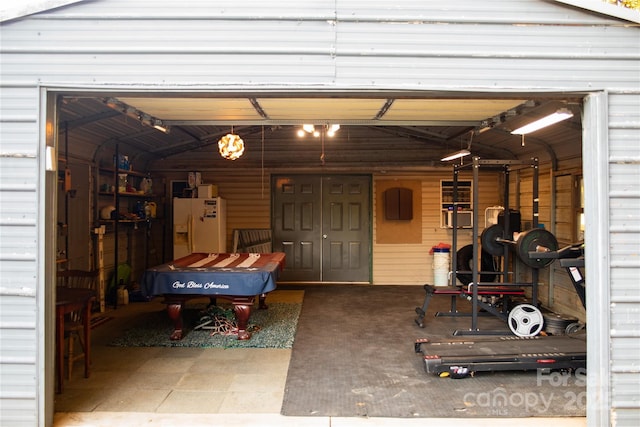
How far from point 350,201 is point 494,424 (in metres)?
6.13

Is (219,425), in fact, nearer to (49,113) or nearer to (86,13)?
(49,113)

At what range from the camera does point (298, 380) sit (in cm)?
380

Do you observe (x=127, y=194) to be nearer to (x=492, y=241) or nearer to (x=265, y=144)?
(x=265, y=144)

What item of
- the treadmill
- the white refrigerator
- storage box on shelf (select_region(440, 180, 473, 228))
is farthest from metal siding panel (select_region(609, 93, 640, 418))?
the white refrigerator

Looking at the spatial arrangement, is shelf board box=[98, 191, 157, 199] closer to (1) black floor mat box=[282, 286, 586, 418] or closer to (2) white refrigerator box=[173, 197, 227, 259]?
(2) white refrigerator box=[173, 197, 227, 259]

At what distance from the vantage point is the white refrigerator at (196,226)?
8.14m

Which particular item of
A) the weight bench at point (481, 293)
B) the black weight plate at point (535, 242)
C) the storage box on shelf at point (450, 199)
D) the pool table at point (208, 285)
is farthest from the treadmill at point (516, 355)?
the storage box on shelf at point (450, 199)

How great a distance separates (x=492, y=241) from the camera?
22.0ft

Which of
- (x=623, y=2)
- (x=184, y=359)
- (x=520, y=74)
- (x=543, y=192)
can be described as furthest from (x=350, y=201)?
(x=623, y=2)

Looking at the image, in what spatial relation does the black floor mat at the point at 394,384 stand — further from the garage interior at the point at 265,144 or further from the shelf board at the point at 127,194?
the shelf board at the point at 127,194

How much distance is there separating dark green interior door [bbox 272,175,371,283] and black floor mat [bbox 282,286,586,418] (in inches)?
123

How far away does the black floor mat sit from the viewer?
10.6ft

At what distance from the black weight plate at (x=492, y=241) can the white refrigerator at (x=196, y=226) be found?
16.3 feet

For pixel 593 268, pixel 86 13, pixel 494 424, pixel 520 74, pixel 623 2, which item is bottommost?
pixel 494 424
